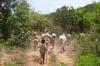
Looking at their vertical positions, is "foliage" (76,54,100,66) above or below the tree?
below

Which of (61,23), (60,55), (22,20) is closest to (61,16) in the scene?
(61,23)

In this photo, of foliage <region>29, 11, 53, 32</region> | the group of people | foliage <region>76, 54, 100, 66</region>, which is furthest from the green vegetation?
foliage <region>29, 11, 53, 32</region>

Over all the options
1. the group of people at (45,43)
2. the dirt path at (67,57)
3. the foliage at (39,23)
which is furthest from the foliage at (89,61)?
the foliage at (39,23)

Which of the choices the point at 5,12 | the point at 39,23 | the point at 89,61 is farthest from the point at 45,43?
the point at 39,23

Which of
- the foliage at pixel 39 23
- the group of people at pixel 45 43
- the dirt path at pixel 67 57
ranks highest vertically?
the foliage at pixel 39 23

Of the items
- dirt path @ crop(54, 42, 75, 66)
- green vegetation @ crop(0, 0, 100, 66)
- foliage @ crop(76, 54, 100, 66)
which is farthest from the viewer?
green vegetation @ crop(0, 0, 100, 66)

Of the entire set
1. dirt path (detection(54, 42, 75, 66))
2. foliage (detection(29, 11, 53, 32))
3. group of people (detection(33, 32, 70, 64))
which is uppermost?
foliage (detection(29, 11, 53, 32))

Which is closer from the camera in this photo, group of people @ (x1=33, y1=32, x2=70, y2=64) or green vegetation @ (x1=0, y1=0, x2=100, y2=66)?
group of people @ (x1=33, y1=32, x2=70, y2=64)

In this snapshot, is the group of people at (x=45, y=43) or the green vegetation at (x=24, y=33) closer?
the group of people at (x=45, y=43)

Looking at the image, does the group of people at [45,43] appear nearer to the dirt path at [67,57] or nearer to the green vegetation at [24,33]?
the dirt path at [67,57]

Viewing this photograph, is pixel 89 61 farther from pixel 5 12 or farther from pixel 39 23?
pixel 39 23

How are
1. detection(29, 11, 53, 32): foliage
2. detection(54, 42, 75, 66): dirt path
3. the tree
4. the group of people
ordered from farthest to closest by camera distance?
detection(29, 11, 53, 32): foliage, the tree, detection(54, 42, 75, 66): dirt path, the group of people

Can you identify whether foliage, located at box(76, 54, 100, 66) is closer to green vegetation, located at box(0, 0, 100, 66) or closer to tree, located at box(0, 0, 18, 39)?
green vegetation, located at box(0, 0, 100, 66)

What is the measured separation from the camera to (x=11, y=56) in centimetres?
2277
